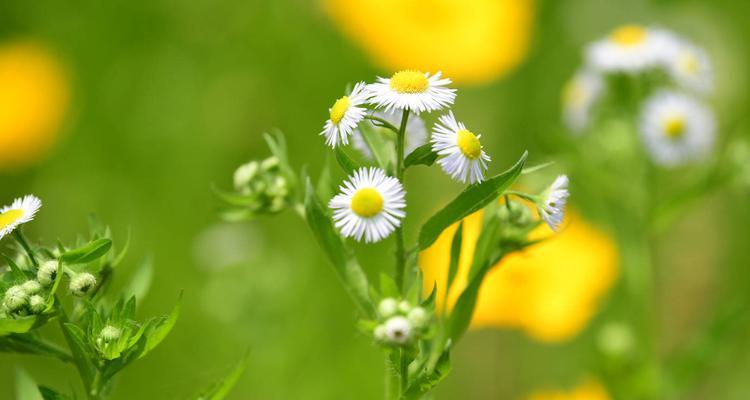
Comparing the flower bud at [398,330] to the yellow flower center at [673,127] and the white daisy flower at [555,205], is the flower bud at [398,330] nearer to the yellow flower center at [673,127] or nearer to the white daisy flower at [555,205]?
the white daisy flower at [555,205]

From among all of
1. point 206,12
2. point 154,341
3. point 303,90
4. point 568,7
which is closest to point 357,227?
point 154,341

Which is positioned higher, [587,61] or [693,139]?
[587,61]

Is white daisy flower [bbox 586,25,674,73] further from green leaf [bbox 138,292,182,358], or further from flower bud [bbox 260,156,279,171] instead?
green leaf [bbox 138,292,182,358]

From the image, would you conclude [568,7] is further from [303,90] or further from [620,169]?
[620,169]

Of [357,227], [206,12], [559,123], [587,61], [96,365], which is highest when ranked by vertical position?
[206,12]

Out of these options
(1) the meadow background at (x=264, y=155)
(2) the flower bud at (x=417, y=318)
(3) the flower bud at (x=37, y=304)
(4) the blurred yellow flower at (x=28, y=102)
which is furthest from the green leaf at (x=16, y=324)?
(4) the blurred yellow flower at (x=28, y=102)

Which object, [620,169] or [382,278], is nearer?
[382,278]

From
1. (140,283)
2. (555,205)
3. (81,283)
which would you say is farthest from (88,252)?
(555,205)
